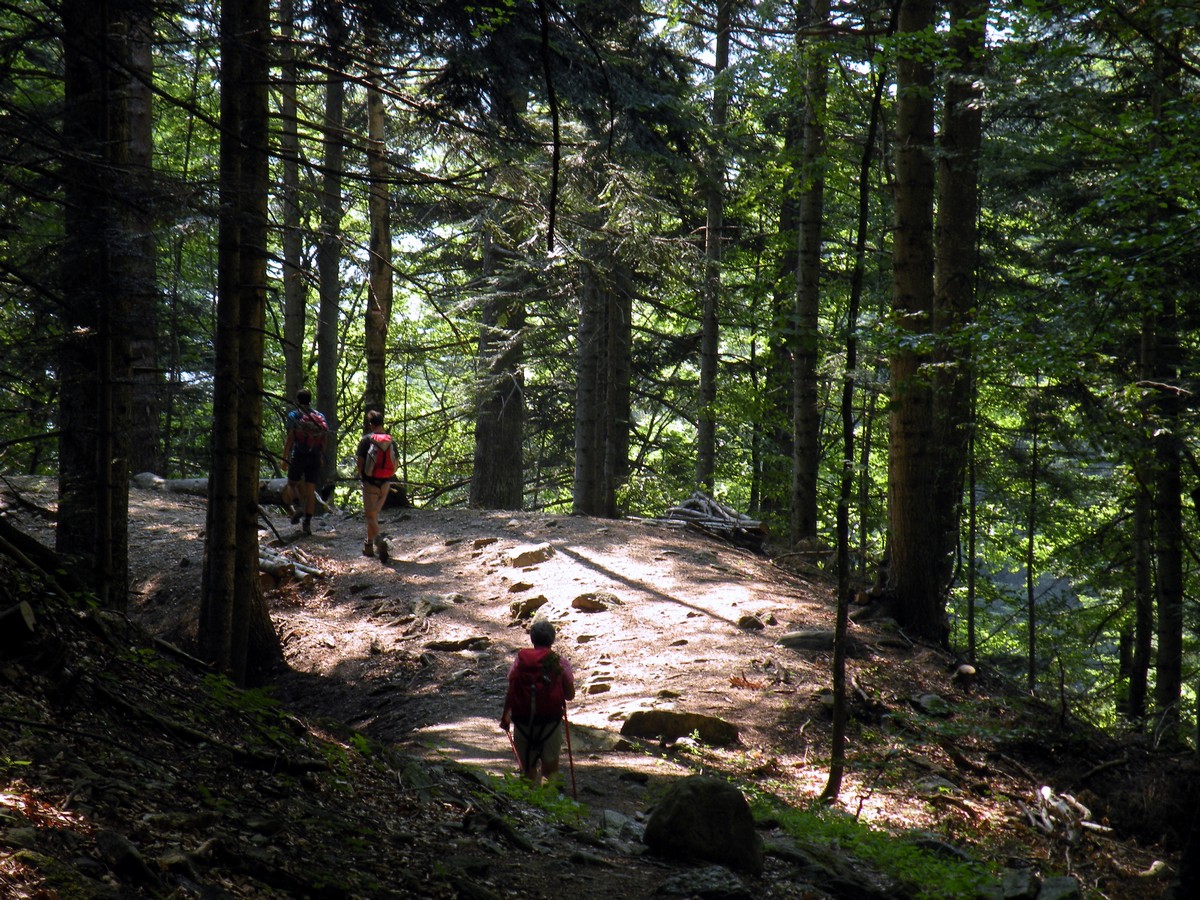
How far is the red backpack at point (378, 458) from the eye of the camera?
1261 centimetres

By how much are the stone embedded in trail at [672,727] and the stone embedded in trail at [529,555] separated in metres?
4.61

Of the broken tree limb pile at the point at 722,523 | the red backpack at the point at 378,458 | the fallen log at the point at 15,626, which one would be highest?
the red backpack at the point at 378,458

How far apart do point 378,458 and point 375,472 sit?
202mm

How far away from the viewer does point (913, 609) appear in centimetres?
1111

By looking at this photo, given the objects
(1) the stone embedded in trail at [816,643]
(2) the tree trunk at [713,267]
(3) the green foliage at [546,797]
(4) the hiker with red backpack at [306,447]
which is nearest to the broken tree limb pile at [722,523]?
(2) the tree trunk at [713,267]

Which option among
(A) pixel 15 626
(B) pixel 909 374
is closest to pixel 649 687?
(B) pixel 909 374

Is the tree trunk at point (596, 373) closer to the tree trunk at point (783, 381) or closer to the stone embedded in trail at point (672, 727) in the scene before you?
the tree trunk at point (783, 381)

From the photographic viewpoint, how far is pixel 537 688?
22.3ft

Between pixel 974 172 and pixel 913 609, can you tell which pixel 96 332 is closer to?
pixel 913 609

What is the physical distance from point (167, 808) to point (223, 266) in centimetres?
494

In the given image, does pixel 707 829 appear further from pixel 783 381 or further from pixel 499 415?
pixel 499 415

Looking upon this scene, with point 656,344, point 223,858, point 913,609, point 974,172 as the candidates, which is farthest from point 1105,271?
point 656,344

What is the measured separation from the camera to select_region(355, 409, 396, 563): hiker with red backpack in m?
12.6

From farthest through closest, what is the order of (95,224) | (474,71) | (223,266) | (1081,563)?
(1081,563) → (474,71) → (223,266) → (95,224)
